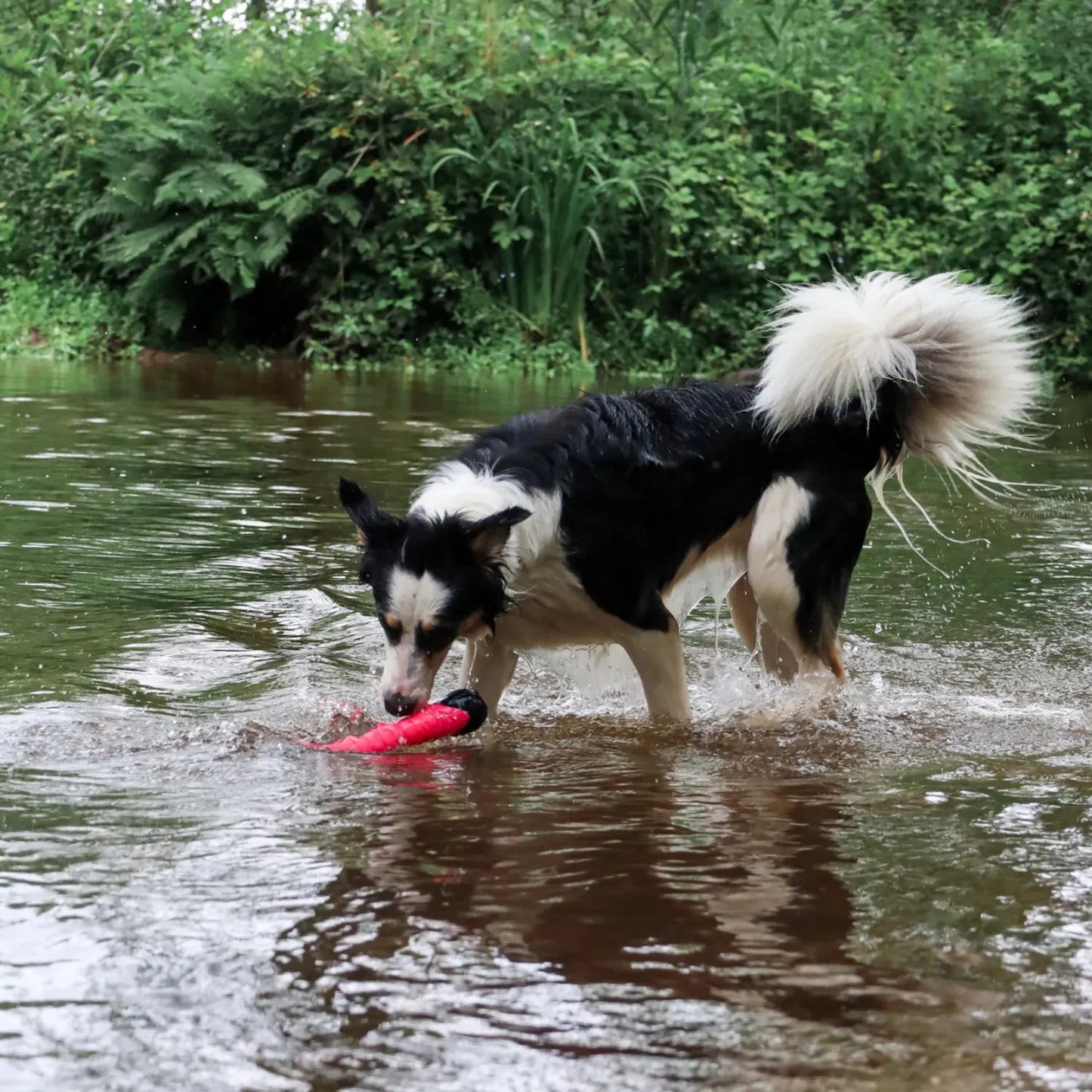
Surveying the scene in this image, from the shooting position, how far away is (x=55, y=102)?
1947 cm

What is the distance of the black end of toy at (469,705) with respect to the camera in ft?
15.7

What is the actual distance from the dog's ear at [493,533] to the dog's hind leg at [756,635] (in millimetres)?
1385

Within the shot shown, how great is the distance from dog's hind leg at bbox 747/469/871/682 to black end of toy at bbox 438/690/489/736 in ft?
4.01

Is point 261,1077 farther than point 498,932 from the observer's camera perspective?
No

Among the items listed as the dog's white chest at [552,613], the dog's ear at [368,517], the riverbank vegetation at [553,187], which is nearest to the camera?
the dog's ear at [368,517]

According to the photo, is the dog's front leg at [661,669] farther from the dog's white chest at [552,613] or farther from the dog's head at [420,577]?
the dog's head at [420,577]

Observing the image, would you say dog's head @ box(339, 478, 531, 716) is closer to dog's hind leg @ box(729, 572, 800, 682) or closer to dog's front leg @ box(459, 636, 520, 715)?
dog's front leg @ box(459, 636, 520, 715)

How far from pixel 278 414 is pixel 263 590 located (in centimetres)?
603

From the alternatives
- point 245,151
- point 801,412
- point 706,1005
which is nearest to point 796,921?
point 706,1005

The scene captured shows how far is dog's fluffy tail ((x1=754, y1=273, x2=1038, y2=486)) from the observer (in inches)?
213

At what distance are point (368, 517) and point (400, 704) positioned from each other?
0.55 meters

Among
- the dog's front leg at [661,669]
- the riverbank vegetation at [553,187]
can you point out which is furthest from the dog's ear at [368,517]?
the riverbank vegetation at [553,187]

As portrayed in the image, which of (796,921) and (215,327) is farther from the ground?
(215,327)

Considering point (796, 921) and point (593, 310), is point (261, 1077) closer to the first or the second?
point (796, 921)
